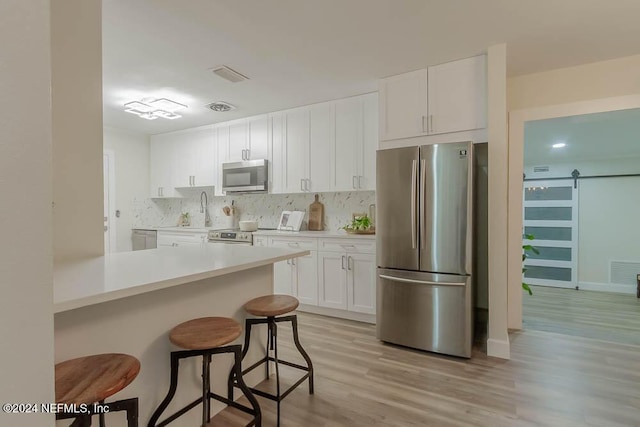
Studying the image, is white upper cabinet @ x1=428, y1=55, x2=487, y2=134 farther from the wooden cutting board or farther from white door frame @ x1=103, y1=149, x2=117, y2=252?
white door frame @ x1=103, y1=149, x2=117, y2=252

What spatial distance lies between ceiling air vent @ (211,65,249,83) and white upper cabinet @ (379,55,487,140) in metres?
1.40

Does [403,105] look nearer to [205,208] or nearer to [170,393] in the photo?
[170,393]

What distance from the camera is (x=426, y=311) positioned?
266cm

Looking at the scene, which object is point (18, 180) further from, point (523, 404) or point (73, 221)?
point (523, 404)

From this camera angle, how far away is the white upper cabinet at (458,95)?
2.69 meters

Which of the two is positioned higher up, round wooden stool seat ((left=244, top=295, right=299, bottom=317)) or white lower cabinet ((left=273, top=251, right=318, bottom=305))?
round wooden stool seat ((left=244, top=295, right=299, bottom=317))

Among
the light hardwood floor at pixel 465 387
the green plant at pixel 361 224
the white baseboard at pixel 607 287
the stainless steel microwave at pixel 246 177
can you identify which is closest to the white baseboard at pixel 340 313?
the light hardwood floor at pixel 465 387

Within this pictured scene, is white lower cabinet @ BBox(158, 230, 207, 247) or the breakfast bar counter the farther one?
white lower cabinet @ BBox(158, 230, 207, 247)

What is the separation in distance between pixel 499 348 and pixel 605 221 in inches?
166

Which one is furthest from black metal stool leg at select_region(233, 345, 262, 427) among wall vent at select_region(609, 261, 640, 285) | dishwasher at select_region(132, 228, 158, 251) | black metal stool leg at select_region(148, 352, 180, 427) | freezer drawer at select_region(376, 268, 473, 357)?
wall vent at select_region(609, 261, 640, 285)

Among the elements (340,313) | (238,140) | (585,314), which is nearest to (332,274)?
(340,313)

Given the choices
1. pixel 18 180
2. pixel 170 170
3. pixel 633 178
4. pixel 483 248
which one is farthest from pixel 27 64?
pixel 633 178

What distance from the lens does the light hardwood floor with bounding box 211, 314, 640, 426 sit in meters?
1.83

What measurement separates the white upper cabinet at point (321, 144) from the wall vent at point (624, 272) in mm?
4905
